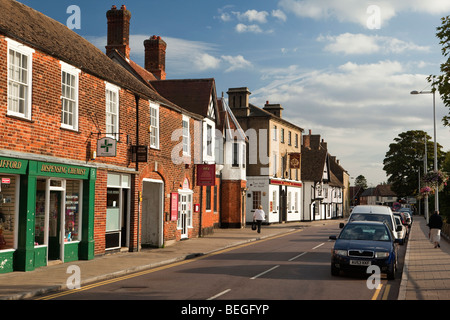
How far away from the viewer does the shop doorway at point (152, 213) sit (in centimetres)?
2402

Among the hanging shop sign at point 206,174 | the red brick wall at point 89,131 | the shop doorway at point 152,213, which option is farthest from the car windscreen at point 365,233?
the hanging shop sign at point 206,174

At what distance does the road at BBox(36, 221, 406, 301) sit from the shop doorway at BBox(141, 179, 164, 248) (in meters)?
5.08

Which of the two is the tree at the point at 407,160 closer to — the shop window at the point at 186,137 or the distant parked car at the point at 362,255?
the shop window at the point at 186,137

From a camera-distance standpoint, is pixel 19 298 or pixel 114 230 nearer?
pixel 19 298

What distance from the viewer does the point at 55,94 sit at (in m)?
16.5

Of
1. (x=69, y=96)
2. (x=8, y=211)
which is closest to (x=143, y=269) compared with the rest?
(x=8, y=211)

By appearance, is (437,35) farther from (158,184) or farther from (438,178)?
(438,178)

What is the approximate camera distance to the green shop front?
1480 cm

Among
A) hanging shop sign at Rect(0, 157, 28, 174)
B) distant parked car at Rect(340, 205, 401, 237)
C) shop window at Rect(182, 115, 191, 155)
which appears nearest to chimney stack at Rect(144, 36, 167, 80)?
shop window at Rect(182, 115, 191, 155)

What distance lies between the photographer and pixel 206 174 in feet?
95.0

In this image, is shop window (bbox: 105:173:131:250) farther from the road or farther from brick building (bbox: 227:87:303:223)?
brick building (bbox: 227:87:303:223)
